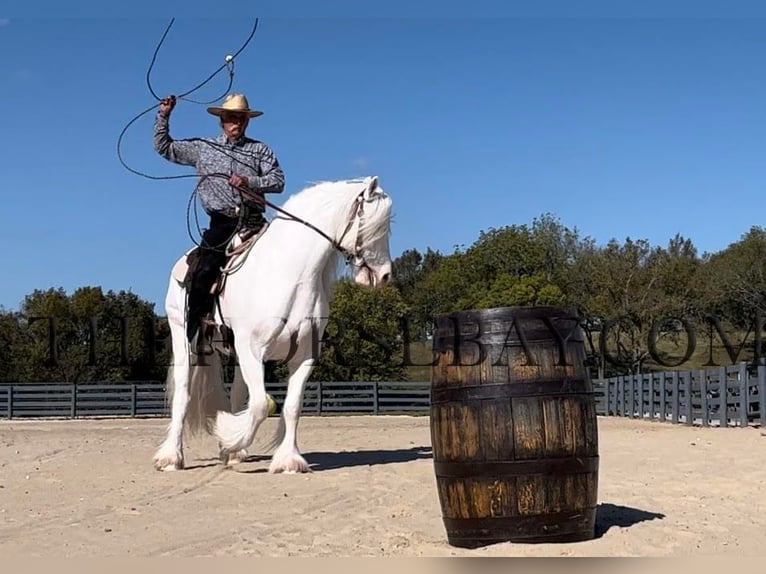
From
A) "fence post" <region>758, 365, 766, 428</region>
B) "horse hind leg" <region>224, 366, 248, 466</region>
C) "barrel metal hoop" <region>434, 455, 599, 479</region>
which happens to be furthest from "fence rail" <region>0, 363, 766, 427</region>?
"barrel metal hoop" <region>434, 455, 599, 479</region>

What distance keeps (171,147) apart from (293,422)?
2.83 metres

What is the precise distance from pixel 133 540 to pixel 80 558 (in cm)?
51

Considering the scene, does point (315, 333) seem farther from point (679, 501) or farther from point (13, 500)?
point (679, 501)

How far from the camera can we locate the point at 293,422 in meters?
7.84

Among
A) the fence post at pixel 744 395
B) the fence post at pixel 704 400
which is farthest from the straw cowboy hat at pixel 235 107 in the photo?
the fence post at pixel 704 400

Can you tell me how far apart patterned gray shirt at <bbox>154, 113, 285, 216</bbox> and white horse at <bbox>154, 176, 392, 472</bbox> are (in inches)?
13.8

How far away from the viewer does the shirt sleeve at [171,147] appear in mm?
8250

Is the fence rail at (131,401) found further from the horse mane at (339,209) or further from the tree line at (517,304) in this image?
the horse mane at (339,209)

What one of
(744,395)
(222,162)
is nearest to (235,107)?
(222,162)

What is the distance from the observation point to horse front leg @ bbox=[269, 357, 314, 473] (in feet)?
25.2

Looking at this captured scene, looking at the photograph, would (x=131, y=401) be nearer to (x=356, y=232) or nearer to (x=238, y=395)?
(x=238, y=395)

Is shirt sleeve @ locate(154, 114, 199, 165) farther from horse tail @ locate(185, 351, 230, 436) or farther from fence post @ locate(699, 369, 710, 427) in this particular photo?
fence post @ locate(699, 369, 710, 427)

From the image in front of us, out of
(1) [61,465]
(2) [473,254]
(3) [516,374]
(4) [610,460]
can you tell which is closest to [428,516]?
(3) [516,374]

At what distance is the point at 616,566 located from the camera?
3.87 metres
